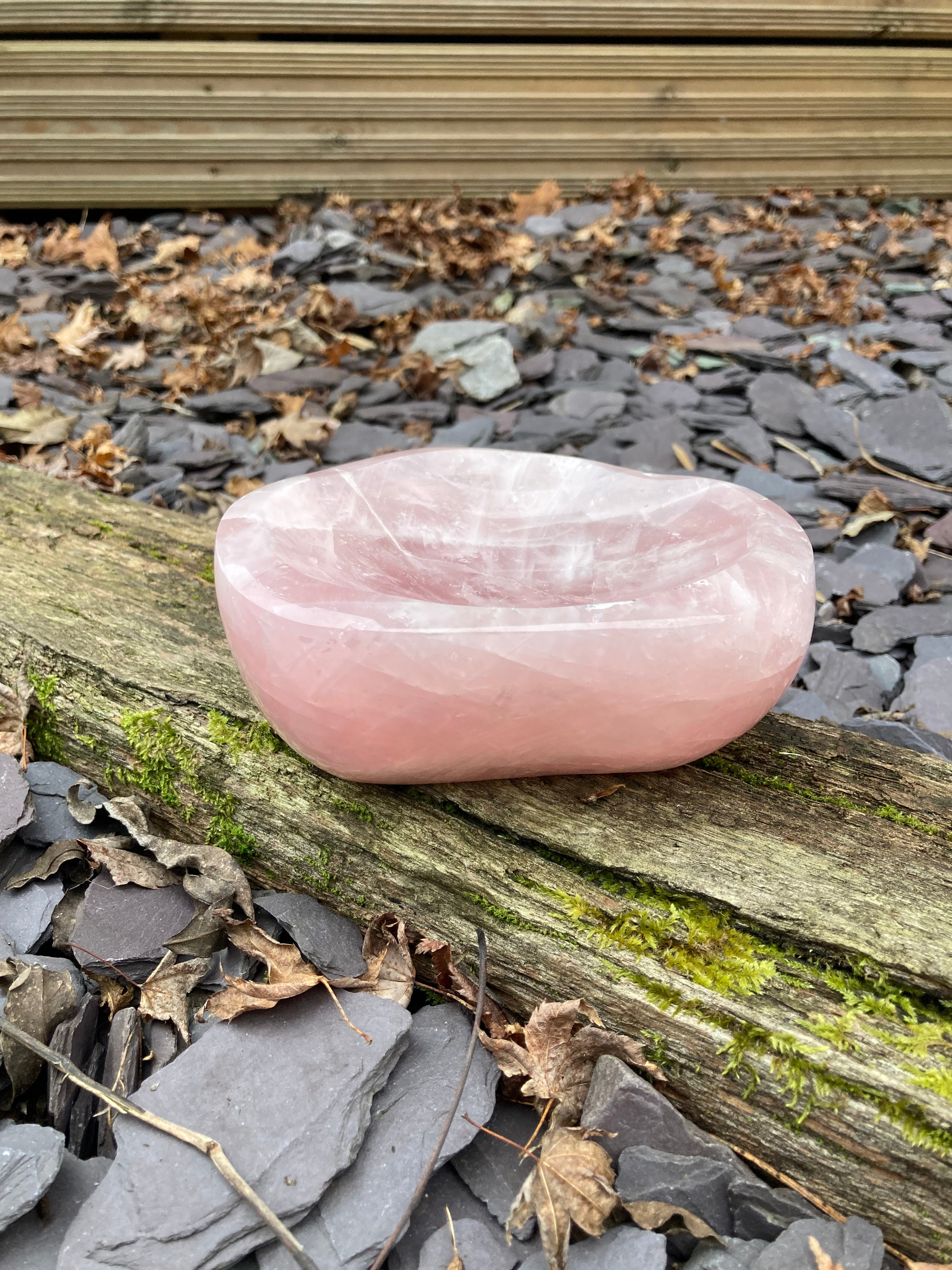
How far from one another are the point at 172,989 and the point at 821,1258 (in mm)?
889

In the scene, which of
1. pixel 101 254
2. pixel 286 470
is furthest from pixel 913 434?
pixel 101 254

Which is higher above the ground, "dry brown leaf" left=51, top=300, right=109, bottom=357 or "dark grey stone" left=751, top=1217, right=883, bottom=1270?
"dry brown leaf" left=51, top=300, right=109, bottom=357

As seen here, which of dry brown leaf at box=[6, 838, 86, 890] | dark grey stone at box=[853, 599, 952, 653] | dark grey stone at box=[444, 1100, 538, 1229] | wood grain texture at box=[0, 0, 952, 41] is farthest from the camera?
wood grain texture at box=[0, 0, 952, 41]

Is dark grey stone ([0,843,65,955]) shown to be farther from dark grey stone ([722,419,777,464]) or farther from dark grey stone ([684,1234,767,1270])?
dark grey stone ([722,419,777,464])

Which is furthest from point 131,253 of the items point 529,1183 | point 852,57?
point 529,1183

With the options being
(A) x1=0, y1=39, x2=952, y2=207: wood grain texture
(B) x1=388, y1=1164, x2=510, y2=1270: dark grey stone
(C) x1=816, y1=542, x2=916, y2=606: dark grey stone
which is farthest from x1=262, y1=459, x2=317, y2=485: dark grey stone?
(B) x1=388, y1=1164, x2=510, y2=1270: dark grey stone

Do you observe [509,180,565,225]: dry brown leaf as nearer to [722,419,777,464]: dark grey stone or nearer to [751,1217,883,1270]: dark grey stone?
[722,419,777,464]: dark grey stone

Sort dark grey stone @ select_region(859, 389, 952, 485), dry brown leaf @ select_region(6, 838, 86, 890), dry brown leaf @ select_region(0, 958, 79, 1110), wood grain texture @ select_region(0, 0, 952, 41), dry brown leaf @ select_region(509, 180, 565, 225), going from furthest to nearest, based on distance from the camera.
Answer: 1. dry brown leaf @ select_region(509, 180, 565, 225)
2. wood grain texture @ select_region(0, 0, 952, 41)
3. dark grey stone @ select_region(859, 389, 952, 485)
4. dry brown leaf @ select_region(6, 838, 86, 890)
5. dry brown leaf @ select_region(0, 958, 79, 1110)

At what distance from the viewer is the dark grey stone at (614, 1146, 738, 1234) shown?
1.14m

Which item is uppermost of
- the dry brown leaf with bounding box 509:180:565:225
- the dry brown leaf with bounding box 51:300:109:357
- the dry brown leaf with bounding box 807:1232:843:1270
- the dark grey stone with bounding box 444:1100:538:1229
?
the dry brown leaf with bounding box 509:180:565:225

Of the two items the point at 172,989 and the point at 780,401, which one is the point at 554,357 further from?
the point at 172,989

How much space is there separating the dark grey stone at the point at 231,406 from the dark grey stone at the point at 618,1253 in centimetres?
256

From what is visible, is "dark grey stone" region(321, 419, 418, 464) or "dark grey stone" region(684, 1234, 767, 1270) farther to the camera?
"dark grey stone" region(321, 419, 418, 464)

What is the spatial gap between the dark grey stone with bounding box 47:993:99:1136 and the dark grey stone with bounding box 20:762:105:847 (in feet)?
0.99
